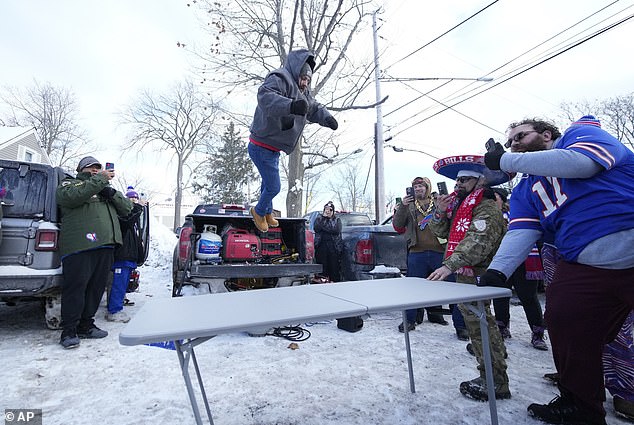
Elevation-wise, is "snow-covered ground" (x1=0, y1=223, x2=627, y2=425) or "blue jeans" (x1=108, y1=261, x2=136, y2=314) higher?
"blue jeans" (x1=108, y1=261, x2=136, y2=314)

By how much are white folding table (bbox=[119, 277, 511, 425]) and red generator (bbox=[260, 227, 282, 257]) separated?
102 inches

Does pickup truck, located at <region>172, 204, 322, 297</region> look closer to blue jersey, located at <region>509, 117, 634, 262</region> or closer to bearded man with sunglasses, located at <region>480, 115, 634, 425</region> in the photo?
bearded man with sunglasses, located at <region>480, 115, 634, 425</region>

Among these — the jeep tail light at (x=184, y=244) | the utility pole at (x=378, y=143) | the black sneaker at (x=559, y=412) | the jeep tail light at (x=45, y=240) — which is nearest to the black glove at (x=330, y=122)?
the jeep tail light at (x=184, y=244)

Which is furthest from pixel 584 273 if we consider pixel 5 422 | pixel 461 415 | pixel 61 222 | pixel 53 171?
pixel 53 171

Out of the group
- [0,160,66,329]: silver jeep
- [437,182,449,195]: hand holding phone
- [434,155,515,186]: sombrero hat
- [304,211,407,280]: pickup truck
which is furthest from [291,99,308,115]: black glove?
[0,160,66,329]: silver jeep

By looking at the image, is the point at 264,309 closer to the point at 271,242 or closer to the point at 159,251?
the point at 271,242

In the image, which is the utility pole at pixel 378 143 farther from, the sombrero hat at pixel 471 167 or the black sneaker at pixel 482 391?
the black sneaker at pixel 482 391

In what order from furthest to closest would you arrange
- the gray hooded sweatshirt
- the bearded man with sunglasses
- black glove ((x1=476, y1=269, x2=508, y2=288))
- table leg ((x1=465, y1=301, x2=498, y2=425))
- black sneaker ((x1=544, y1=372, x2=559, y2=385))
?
1. black sneaker ((x1=544, y1=372, x2=559, y2=385))
2. the gray hooded sweatshirt
3. black glove ((x1=476, y1=269, x2=508, y2=288))
4. table leg ((x1=465, y1=301, x2=498, y2=425))
5. the bearded man with sunglasses

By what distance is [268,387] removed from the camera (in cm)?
255

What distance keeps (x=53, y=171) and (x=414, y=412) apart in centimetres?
438

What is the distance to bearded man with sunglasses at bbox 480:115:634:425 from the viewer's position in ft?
5.36

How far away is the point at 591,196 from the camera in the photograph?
1.72m

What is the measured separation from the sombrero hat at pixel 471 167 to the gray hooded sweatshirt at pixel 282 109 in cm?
117

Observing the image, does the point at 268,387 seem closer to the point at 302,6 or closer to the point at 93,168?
the point at 93,168
